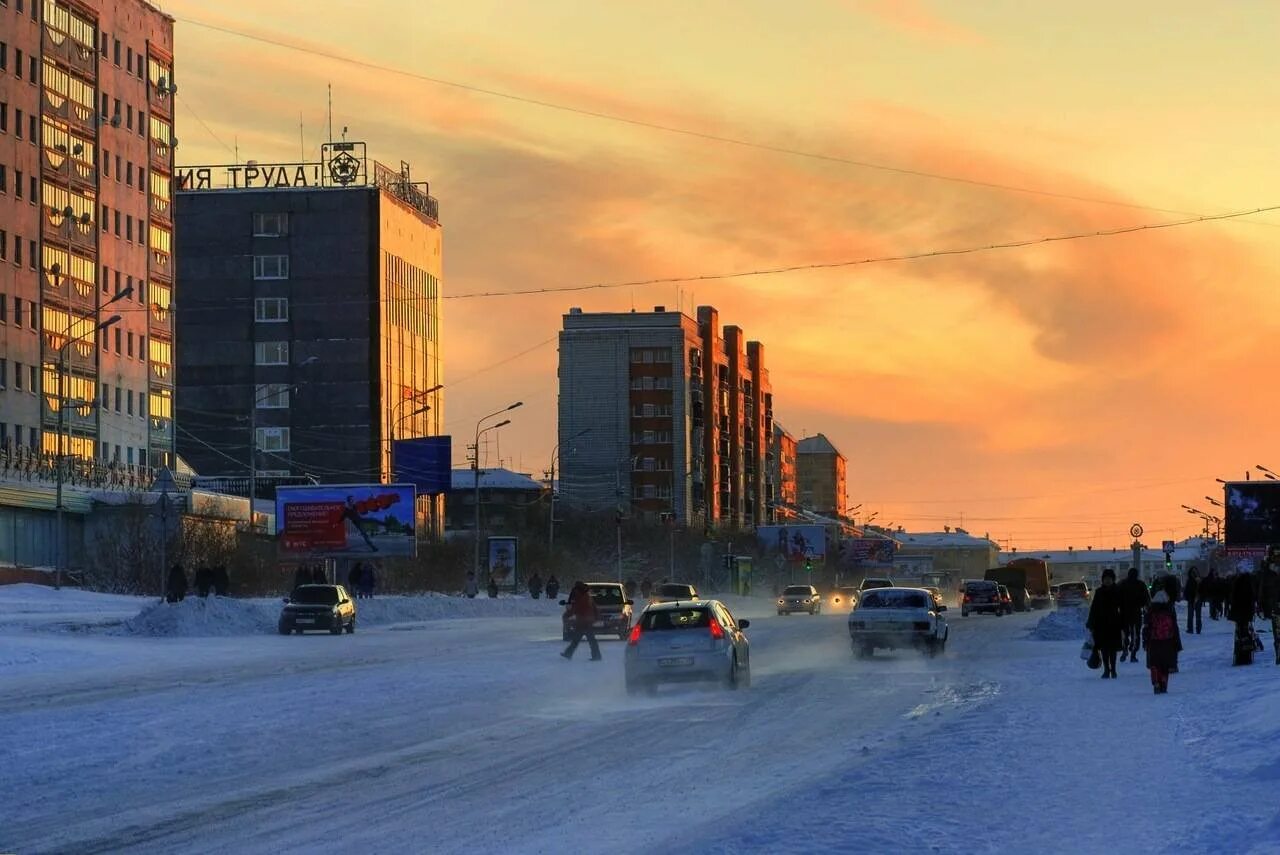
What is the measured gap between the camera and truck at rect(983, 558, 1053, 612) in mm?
99062

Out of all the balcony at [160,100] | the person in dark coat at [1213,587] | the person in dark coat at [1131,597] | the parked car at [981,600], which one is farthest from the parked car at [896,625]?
the balcony at [160,100]

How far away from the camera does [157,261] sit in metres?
113

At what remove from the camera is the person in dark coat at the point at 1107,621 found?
30375 millimetres

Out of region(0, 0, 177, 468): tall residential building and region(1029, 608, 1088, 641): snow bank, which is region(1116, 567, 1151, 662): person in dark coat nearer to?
region(1029, 608, 1088, 641): snow bank

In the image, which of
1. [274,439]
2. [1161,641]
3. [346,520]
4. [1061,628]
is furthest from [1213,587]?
[274,439]

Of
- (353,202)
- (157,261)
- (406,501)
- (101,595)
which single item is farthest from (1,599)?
(353,202)

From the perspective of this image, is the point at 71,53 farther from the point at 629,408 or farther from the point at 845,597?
the point at 629,408

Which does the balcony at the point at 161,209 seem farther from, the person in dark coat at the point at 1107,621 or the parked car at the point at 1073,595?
the person in dark coat at the point at 1107,621

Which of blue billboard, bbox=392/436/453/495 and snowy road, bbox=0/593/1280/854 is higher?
blue billboard, bbox=392/436/453/495

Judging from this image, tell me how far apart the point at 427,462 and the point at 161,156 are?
31.9 m

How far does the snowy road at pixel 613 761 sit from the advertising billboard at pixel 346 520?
43.5 meters

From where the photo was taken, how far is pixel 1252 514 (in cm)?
7556

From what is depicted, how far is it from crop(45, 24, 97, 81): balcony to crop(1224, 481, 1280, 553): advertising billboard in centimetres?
6244

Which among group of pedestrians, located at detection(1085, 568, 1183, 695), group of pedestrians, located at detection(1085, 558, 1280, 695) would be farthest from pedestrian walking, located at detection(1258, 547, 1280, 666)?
group of pedestrians, located at detection(1085, 568, 1183, 695)
